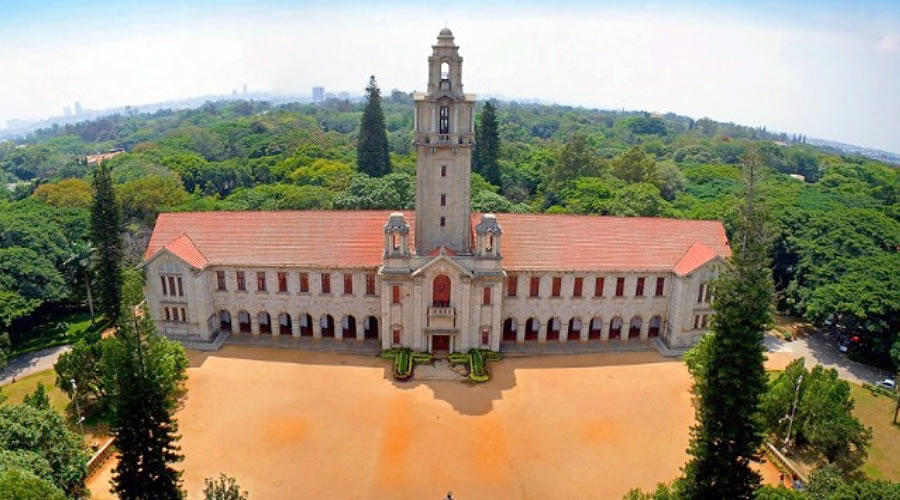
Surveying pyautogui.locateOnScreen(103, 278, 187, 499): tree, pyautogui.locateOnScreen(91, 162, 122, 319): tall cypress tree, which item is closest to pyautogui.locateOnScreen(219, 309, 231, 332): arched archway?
pyautogui.locateOnScreen(91, 162, 122, 319): tall cypress tree

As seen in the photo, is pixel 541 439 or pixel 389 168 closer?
pixel 541 439

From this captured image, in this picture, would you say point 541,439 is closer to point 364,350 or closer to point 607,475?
point 607,475

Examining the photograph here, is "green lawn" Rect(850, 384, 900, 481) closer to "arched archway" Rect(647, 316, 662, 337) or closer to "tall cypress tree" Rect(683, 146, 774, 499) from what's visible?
"tall cypress tree" Rect(683, 146, 774, 499)

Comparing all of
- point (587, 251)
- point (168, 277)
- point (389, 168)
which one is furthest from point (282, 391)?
point (389, 168)

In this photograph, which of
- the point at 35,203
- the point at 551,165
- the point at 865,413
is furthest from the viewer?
the point at 551,165

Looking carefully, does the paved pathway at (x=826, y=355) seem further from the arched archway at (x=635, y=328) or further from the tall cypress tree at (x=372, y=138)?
the tall cypress tree at (x=372, y=138)

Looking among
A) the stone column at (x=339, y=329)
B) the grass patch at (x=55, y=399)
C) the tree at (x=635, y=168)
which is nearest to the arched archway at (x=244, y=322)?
the stone column at (x=339, y=329)

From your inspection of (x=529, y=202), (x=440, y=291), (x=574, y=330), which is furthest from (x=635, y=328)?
(x=529, y=202)
